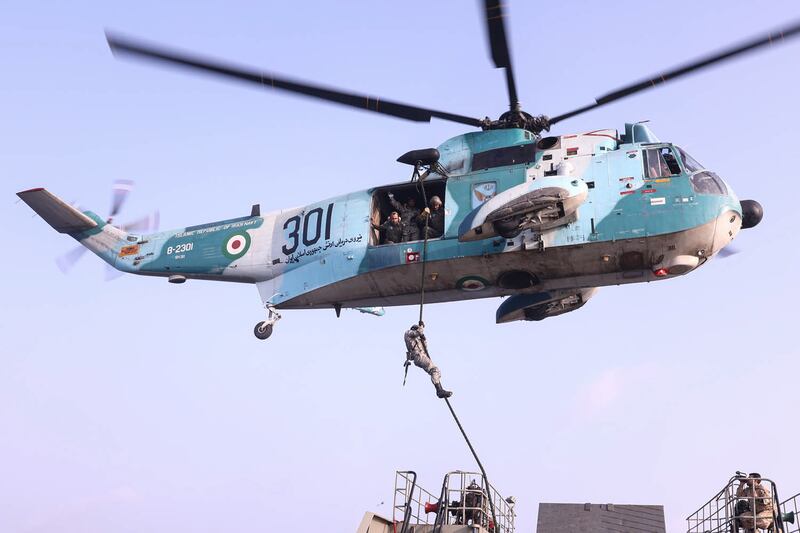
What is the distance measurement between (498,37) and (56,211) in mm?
14911

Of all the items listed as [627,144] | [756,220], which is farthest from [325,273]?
[756,220]

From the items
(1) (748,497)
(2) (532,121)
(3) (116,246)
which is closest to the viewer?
(1) (748,497)

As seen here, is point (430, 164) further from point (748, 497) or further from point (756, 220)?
point (748, 497)

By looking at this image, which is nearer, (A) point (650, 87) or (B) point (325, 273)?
(A) point (650, 87)

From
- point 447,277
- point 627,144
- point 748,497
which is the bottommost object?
point 748,497

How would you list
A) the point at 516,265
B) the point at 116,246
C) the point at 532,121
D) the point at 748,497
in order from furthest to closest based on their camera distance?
the point at 116,246 < the point at 532,121 < the point at 516,265 < the point at 748,497

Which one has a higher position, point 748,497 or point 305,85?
point 305,85

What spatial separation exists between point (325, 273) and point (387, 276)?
1.70m

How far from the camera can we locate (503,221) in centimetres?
1780

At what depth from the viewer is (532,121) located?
20.2 metres

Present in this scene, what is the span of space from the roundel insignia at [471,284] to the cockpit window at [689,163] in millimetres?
4887

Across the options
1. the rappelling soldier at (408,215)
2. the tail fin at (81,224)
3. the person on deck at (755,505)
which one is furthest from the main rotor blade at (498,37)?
the tail fin at (81,224)

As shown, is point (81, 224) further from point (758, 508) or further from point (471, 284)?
point (758, 508)

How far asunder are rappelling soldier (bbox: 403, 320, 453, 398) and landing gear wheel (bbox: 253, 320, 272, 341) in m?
5.07
